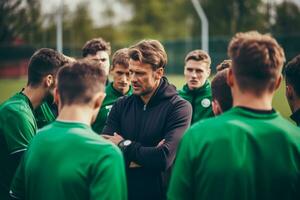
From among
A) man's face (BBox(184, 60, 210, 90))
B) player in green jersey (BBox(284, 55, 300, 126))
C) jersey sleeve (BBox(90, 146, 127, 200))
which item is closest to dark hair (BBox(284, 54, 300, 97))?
player in green jersey (BBox(284, 55, 300, 126))

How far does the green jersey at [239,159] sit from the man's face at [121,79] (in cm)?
354

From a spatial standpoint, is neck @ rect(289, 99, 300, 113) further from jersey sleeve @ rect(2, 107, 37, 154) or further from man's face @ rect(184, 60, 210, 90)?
man's face @ rect(184, 60, 210, 90)

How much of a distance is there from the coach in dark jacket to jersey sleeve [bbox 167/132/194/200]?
1.51m

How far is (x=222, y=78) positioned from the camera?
12.7 ft

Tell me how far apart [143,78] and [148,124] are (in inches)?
17.9

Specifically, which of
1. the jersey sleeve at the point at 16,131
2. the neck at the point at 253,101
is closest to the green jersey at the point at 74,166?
the neck at the point at 253,101

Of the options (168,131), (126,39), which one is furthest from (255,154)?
(126,39)

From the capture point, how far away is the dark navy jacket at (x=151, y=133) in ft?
15.7

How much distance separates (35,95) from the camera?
4.91 meters

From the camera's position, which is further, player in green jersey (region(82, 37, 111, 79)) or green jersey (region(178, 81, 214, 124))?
player in green jersey (region(82, 37, 111, 79))

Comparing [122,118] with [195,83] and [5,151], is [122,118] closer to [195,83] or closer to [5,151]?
[5,151]

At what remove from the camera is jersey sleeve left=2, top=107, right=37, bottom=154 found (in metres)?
4.52

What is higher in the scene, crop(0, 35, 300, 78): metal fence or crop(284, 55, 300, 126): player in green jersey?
crop(284, 55, 300, 126): player in green jersey

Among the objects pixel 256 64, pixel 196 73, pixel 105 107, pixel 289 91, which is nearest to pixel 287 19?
pixel 196 73
